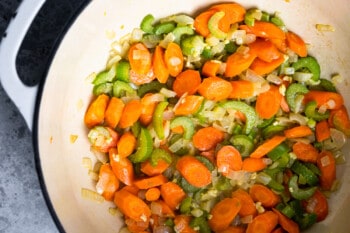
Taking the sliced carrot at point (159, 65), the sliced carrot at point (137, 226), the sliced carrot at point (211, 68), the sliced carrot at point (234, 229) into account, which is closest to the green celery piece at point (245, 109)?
the sliced carrot at point (211, 68)

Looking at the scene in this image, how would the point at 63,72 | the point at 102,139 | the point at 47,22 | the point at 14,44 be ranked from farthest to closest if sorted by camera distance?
the point at 47,22
the point at 102,139
the point at 63,72
the point at 14,44

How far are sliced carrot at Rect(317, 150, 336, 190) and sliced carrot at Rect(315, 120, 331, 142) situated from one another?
0.16 ft

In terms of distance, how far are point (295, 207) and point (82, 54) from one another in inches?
33.2

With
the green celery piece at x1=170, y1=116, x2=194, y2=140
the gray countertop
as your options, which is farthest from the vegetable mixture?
the gray countertop

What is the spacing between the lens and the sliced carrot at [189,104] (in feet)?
6.49

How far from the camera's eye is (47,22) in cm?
215

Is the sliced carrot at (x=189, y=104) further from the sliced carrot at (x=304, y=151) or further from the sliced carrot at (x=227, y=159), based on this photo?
the sliced carrot at (x=304, y=151)

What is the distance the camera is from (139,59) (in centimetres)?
201

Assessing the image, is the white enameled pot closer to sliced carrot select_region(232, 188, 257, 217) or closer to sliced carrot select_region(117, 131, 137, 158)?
sliced carrot select_region(117, 131, 137, 158)

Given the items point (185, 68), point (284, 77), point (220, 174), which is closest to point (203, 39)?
point (185, 68)

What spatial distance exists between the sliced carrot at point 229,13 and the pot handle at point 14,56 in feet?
1.99

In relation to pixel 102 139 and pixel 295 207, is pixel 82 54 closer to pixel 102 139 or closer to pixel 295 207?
pixel 102 139

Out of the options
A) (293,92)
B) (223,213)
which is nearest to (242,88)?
(293,92)

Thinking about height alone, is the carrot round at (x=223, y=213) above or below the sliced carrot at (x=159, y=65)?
below
